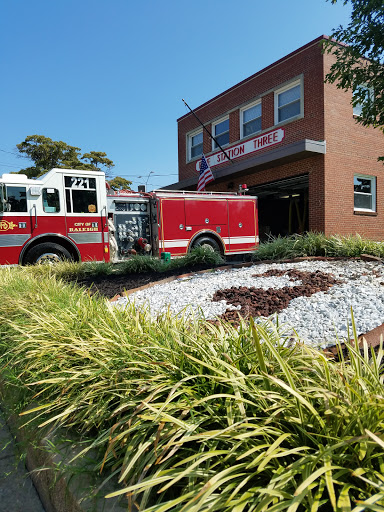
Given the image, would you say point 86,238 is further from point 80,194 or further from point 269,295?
point 269,295

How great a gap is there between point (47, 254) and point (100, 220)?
64.9 inches

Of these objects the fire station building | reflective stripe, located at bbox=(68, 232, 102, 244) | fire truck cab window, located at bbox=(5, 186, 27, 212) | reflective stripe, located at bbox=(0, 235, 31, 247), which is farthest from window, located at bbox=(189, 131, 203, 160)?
reflective stripe, located at bbox=(0, 235, 31, 247)

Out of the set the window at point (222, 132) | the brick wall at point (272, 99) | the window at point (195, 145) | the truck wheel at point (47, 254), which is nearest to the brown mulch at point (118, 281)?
the truck wheel at point (47, 254)

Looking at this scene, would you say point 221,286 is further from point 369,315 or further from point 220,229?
point 220,229

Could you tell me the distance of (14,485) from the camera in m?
2.00

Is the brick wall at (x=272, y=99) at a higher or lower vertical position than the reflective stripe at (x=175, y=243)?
higher

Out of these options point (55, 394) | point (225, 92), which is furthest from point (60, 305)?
point (225, 92)

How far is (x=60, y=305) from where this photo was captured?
3750mm

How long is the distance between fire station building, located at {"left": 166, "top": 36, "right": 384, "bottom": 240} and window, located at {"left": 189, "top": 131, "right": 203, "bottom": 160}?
3.50 ft

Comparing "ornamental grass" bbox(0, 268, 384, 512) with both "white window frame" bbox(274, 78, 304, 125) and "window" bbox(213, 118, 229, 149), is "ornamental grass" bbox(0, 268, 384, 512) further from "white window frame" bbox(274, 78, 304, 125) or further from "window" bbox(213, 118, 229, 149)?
"window" bbox(213, 118, 229, 149)

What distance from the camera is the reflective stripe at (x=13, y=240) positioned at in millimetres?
8612

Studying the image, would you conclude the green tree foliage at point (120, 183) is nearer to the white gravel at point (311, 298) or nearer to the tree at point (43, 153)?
the tree at point (43, 153)

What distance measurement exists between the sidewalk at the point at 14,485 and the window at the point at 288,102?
14.2 meters

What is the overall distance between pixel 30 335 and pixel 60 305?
0.96 meters
